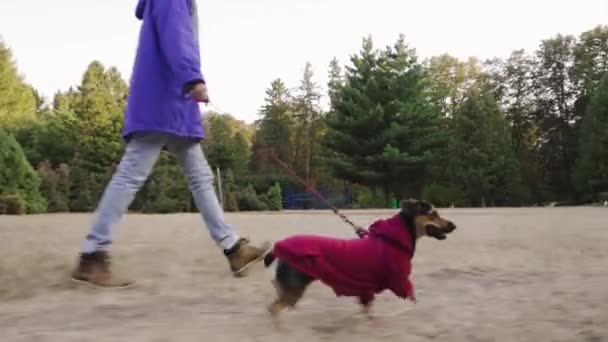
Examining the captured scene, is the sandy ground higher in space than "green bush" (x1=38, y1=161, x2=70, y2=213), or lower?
lower

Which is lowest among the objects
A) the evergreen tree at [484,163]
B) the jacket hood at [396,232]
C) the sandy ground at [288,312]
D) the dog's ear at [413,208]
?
the sandy ground at [288,312]

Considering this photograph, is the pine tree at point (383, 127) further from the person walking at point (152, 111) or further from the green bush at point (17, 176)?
the person walking at point (152, 111)

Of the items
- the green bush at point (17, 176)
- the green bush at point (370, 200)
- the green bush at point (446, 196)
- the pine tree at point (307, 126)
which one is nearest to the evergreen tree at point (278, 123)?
the pine tree at point (307, 126)

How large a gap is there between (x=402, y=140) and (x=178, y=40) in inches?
1141

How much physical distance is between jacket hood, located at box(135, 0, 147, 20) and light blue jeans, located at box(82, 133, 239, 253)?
891 millimetres

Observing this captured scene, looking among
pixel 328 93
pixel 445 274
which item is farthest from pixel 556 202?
pixel 445 274

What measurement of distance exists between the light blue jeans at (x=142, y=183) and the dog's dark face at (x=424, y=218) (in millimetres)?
1375

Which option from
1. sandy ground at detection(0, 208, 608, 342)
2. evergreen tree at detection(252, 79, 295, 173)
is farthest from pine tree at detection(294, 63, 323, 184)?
sandy ground at detection(0, 208, 608, 342)

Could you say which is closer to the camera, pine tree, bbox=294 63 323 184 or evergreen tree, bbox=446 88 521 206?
evergreen tree, bbox=446 88 521 206

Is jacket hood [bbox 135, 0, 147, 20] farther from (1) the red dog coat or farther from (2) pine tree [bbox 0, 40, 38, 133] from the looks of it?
(2) pine tree [bbox 0, 40, 38, 133]

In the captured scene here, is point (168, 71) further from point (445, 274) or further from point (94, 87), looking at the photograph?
point (94, 87)

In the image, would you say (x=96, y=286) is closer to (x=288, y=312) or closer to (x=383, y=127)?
(x=288, y=312)

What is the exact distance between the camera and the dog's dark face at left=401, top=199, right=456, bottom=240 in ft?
10.7

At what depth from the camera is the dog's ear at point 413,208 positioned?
128 inches
